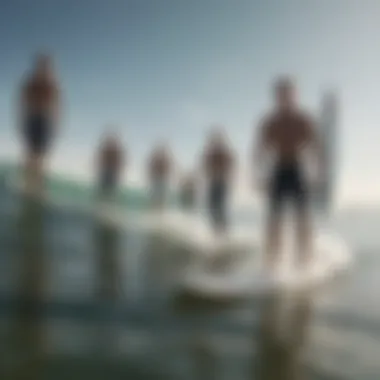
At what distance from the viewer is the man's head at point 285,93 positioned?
1.73m

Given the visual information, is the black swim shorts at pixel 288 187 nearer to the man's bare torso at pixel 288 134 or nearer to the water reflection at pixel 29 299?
the man's bare torso at pixel 288 134

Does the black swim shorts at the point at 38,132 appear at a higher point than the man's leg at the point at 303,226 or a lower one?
higher

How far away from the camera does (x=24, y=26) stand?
1.70 metres

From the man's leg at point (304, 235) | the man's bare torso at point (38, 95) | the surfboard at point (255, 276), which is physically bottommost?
the surfboard at point (255, 276)

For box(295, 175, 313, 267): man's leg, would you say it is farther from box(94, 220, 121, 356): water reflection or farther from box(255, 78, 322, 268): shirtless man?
box(94, 220, 121, 356): water reflection

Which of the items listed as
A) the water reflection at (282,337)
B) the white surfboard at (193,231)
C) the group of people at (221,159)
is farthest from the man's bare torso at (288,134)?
the water reflection at (282,337)

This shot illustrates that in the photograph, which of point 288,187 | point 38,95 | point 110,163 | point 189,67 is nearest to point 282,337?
point 288,187

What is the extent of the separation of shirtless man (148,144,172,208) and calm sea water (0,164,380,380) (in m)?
0.05

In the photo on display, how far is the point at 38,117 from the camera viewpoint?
5.49 ft

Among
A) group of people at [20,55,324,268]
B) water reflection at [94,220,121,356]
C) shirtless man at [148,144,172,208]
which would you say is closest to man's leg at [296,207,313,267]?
group of people at [20,55,324,268]

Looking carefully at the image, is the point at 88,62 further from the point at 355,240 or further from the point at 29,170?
the point at 355,240

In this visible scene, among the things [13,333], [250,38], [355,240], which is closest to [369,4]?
[250,38]

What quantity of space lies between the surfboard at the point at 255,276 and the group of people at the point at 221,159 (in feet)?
0.10

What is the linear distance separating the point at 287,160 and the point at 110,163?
0.48 m
